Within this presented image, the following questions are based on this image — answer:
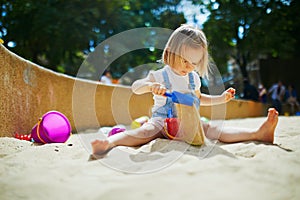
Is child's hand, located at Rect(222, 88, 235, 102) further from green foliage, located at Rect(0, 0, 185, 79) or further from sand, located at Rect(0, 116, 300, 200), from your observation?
green foliage, located at Rect(0, 0, 185, 79)

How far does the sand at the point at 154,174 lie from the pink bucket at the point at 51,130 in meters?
0.54

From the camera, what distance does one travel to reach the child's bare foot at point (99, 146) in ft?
5.03

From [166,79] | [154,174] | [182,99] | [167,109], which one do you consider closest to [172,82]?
[166,79]

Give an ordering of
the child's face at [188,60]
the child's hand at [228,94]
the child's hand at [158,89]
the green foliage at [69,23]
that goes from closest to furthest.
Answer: the child's hand at [158,89]
the child's face at [188,60]
the child's hand at [228,94]
the green foliage at [69,23]

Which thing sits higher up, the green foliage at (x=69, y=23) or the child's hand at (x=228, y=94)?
the green foliage at (x=69, y=23)

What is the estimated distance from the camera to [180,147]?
1.66 meters

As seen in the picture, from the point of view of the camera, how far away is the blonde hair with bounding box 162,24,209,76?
6.54 ft

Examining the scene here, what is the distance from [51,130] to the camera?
2279 millimetres

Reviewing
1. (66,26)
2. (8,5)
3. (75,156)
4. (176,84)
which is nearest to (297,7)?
(66,26)

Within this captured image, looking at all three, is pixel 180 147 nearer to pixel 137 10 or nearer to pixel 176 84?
pixel 176 84

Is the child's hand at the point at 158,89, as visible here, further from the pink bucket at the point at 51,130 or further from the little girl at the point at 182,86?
the pink bucket at the point at 51,130

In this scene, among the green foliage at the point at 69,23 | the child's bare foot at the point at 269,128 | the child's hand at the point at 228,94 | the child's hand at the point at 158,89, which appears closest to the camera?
the child's hand at the point at 158,89

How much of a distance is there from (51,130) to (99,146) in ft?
2.92

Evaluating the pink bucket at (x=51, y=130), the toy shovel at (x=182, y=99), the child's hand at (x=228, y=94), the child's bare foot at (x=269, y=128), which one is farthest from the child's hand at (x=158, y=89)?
the pink bucket at (x=51, y=130)
